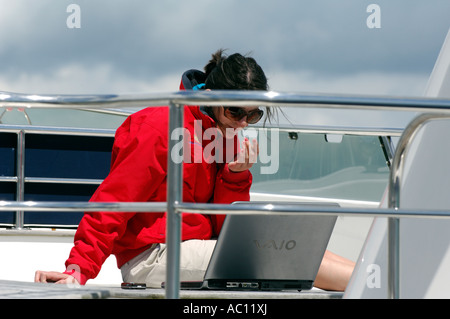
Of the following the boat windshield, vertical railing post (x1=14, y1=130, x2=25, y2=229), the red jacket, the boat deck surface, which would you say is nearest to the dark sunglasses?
the red jacket

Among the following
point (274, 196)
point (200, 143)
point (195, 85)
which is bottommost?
point (274, 196)

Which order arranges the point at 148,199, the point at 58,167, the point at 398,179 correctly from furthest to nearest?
the point at 58,167 → the point at 148,199 → the point at 398,179

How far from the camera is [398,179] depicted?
6.65ft

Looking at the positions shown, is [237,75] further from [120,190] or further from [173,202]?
[173,202]

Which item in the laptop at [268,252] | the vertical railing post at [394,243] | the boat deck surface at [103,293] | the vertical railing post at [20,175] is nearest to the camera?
the vertical railing post at [394,243]

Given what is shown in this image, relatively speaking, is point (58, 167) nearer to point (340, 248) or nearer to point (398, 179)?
point (340, 248)

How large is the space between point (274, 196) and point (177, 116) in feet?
12.1

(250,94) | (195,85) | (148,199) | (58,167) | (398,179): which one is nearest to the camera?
(250,94)

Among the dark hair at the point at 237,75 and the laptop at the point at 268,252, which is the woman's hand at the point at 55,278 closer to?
the laptop at the point at 268,252

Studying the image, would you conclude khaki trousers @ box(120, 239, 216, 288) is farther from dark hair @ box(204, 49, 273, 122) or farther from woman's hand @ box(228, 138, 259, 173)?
dark hair @ box(204, 49, 273, 122)

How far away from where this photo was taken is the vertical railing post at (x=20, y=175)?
5.61 m

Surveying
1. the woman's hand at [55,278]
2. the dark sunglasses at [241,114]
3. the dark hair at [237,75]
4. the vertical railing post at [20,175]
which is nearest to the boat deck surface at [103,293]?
the woman's hand at [55,278]

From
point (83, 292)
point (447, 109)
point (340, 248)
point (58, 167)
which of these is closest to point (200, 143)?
point (83, 292)

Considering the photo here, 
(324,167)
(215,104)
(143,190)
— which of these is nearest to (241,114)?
(143,190)
